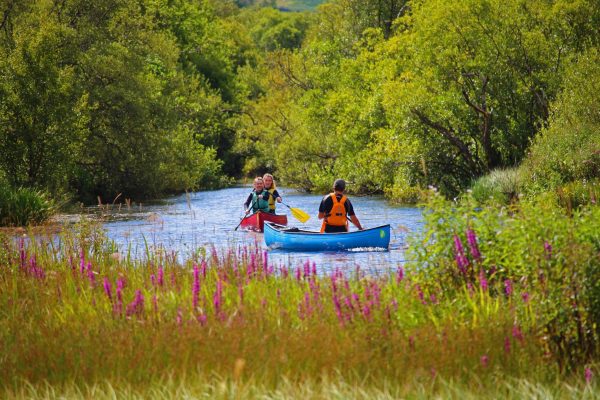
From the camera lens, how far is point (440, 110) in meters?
32.9

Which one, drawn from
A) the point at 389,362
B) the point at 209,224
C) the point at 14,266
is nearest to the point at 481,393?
the point at 389,362

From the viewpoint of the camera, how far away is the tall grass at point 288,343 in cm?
652

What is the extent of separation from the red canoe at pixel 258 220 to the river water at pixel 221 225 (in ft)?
0.90

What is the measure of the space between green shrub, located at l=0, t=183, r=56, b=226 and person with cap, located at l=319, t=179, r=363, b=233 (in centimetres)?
991

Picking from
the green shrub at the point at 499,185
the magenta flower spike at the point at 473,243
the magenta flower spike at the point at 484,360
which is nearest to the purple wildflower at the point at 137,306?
the magenta flower spike at the point at 484,360

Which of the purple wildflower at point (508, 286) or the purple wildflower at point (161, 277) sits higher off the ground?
the purple wildflower at point (161, 277)

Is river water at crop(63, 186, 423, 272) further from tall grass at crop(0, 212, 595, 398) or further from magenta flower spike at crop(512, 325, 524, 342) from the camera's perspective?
magenta flower spike at crop(512, 325, 524, 342)

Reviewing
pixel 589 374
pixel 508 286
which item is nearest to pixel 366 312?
pixel 508 286

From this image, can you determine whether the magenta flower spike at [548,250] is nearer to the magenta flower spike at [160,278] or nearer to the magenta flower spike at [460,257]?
the magenta flower spike at [460,257]

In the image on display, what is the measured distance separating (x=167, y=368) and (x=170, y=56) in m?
43.3

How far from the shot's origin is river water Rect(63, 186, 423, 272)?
58.9 ft

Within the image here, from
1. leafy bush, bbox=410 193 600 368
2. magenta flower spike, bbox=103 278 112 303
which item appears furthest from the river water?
magenta flower spike, bbox=103 278 112 303

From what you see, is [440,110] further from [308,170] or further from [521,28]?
[308,170]

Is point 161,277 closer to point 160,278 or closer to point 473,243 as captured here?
point 160,278
